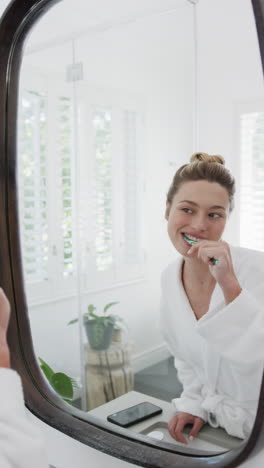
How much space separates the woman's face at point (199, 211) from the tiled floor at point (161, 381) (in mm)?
167

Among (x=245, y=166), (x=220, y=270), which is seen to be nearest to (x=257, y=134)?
(x=245, y=166)

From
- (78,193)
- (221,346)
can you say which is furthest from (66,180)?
(221,346)

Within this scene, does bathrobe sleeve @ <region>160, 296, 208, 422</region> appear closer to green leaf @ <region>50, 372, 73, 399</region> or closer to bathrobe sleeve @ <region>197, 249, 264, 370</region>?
bathrobe sleeve @ <region>197, 249, 264, 370</region>

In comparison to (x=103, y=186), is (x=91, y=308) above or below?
below

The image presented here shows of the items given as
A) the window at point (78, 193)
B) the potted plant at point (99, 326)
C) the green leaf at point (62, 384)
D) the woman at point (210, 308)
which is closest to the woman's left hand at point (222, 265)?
the woman at point (210, 308)

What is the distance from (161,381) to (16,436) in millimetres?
281

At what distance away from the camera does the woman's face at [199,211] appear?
0.56 metres

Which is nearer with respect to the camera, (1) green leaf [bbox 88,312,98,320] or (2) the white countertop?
(2) the white countertop

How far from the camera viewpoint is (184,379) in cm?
61

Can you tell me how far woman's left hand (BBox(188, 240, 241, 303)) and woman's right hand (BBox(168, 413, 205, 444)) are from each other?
0.17 meters

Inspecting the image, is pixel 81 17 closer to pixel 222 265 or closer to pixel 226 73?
pixel 226 73

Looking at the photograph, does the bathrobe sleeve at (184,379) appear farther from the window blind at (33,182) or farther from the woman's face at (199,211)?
the window blind at (33,182)

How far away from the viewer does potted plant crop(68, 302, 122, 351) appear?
0.75 meters

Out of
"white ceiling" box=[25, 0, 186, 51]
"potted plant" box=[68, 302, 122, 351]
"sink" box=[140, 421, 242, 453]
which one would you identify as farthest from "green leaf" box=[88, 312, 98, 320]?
"white ceiling" box=[25, 0, 186, 51]
